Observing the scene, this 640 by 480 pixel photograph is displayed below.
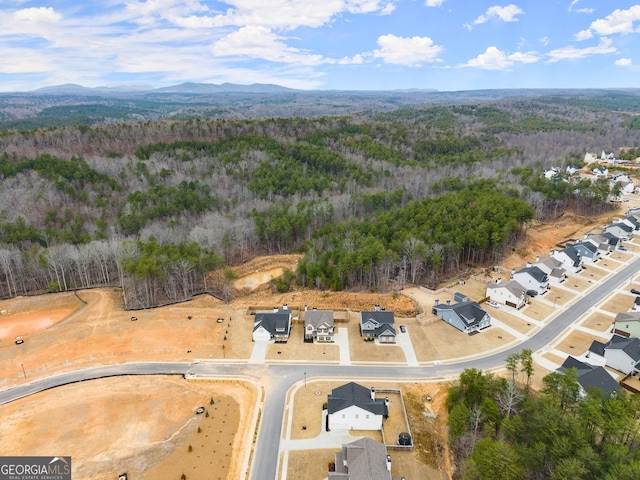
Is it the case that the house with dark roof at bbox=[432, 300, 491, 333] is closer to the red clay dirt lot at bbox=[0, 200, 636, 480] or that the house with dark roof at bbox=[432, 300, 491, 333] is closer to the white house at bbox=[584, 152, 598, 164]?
the red clay dirt lot at bbox=[0, 200, 636, 480]

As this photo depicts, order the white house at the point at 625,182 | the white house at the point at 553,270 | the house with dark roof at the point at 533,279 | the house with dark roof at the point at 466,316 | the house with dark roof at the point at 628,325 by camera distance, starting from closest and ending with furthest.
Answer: the house with dark roof at the point at 628,325, the house with dark roof at the point at 466,316, the house with dark roof at the point at 533,279, the white house at the point at 553,270, the white house at the point at 625,182

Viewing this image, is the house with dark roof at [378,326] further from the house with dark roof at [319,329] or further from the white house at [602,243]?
the white house at [602,243]

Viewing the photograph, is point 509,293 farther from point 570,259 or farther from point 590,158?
point 590,158

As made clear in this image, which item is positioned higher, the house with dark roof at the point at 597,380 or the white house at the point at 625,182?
the white house at the point at 625,182

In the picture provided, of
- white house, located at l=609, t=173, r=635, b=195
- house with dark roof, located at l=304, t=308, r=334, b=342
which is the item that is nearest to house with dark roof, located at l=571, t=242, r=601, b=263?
house with dark roof, located at l=304, t=308, r=334, b=342

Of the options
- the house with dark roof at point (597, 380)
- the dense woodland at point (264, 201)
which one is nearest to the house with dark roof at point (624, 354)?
the house with dark roof at point (597, 380)

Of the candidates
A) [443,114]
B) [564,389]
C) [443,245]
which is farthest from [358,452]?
[443,114]

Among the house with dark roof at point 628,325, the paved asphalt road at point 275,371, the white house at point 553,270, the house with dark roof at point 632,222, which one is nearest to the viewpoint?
the paved asphalt road at point 275,371
